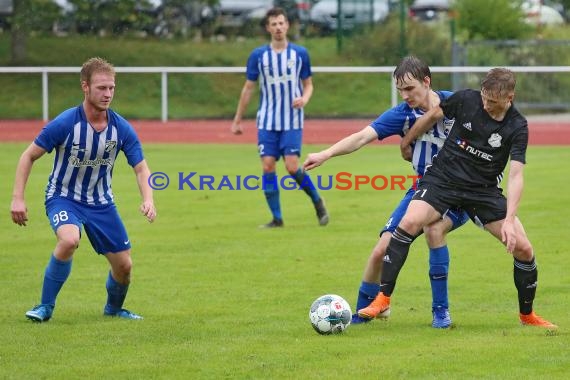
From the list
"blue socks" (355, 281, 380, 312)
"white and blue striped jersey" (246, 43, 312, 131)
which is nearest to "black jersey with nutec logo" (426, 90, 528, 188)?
"blue socks" (355, 281, 380, 312)

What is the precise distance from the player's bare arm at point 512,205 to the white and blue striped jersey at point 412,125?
Result: 1.89 ft

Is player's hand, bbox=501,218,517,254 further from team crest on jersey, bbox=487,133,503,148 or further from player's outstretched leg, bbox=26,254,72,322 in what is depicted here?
player's outstretched leg, bbox=26,254,72,322

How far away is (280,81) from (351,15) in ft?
63.6

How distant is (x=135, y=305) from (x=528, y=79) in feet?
58.6

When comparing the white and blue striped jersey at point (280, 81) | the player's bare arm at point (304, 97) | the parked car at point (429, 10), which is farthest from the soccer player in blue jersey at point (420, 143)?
the parked car at point (429, 10)

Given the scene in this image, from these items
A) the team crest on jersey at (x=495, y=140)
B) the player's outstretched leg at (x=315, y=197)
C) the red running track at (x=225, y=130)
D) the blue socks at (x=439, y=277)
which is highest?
the team crest on jersey at (x=495, y=140)

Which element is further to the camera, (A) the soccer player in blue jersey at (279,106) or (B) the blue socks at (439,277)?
(A) the soccer player in blue jersey at (279,106)

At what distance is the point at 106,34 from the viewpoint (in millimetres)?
32250

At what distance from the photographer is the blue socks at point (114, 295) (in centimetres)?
769

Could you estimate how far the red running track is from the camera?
22.8 metres

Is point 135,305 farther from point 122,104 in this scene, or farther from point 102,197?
point 122,104

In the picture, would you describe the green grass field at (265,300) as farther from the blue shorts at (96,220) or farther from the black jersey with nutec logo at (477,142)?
the black jersey with nutec logo at (477,142)

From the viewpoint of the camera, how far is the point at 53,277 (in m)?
7.54

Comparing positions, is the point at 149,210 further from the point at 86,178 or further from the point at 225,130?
the point at 225,130
